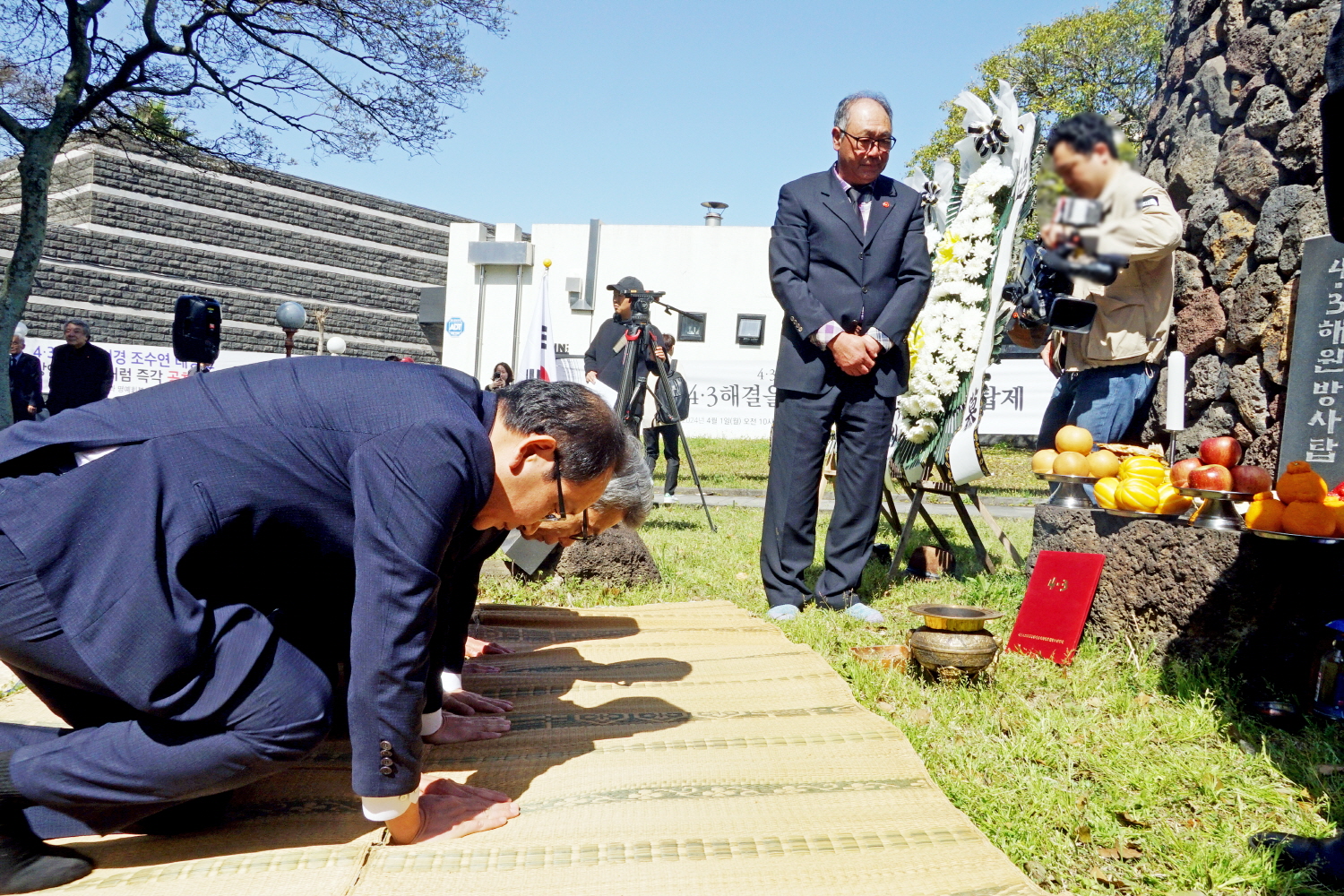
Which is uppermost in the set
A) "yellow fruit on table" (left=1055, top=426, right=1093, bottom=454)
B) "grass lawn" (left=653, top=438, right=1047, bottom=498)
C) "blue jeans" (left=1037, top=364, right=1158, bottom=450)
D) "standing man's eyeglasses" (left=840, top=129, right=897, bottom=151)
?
"standing man's eyeglasses" (left=840, top=129, right=897, bottom=151)

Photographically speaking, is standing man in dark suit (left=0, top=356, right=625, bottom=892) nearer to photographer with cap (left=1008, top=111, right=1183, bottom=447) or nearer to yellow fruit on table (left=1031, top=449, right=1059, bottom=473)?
photographer with cap (left=1008, top=111, right=1183, bottom=447)

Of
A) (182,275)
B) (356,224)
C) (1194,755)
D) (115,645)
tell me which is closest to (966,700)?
(1194,755)

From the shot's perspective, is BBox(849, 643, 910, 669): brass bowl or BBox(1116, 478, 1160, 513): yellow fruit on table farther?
BBox(1116, 478, 1160, 513): yellow fruit on table

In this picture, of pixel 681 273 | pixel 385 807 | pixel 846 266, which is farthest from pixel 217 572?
pixel 681 273

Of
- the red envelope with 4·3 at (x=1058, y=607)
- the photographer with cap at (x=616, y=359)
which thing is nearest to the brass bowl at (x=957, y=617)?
the red envelope with 4·3 at (x=1058, y=607)

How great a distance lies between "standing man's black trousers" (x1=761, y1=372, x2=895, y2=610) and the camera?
4.54 meters

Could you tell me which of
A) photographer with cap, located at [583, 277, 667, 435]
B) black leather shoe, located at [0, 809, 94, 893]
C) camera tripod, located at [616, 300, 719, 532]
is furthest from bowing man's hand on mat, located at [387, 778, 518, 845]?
photographer with cap, located at [583, 277, 667, 435]

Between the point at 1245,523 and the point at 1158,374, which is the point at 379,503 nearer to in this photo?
the point at 1245,523

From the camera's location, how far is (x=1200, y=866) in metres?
2.23

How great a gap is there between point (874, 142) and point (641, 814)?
2913mm

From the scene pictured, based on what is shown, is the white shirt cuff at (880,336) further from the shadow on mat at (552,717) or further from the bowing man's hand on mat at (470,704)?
the bowing man's hand on mat at (470,704)

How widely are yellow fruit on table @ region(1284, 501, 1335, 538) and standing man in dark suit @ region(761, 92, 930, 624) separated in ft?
5.65

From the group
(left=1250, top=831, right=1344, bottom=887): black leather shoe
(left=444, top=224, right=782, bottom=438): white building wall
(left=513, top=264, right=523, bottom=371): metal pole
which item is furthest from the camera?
(left=513, top=264, right=523, bottom=371): metal pole

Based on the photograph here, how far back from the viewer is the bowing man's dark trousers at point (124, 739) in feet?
6.36
